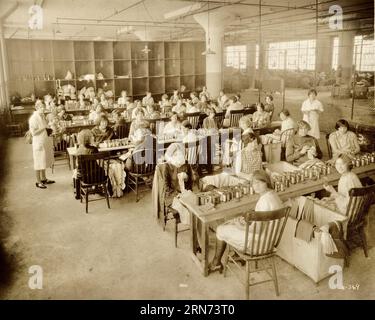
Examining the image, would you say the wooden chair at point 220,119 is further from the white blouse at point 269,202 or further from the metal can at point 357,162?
the white blouse at point 269,202

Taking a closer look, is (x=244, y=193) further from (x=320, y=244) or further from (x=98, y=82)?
(x=98, y=82)

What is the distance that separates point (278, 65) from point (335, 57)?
4.97m

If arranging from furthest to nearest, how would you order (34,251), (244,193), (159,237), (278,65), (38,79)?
(278,65)
(38,79)
(159,237)
(34,251)
(244,193)

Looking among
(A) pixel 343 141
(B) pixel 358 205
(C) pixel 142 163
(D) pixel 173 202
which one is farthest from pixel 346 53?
(D) pixel 173 202

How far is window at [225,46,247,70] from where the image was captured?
1190 inches

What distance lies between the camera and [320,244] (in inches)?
149

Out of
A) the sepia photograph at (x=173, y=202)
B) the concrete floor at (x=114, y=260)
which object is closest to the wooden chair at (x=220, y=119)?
the sepia photograph at (x=173, y=202)

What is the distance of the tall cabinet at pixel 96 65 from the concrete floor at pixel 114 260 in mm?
7504

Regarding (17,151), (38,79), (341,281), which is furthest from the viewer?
(38,79)

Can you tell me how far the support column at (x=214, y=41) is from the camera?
13562mm

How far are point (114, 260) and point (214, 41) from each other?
1107 centimetres

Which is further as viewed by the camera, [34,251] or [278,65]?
[278,65]

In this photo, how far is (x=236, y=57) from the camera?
31.2 m

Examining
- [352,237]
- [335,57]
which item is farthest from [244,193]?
[335,57]
